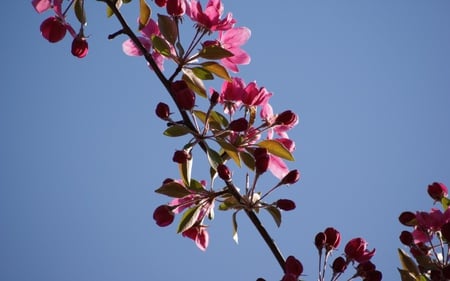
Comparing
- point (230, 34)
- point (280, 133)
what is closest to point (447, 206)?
point (280, 133)

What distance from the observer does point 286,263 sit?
138cm

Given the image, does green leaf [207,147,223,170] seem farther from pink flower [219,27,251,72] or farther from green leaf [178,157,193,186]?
pink flower [219,27,251,72]

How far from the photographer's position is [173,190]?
1480 millimetres

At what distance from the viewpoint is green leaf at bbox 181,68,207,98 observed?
4.63 feet

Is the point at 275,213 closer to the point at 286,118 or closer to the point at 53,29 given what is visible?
the point at 286,118

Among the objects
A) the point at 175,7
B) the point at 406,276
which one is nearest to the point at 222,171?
the point at 175,7

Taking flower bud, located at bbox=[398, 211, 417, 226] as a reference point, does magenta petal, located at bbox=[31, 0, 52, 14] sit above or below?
above

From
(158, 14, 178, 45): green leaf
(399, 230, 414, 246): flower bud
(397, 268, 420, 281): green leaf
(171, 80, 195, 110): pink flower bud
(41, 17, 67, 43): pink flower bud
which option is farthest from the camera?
(399, 230, 414, 246): flower bud

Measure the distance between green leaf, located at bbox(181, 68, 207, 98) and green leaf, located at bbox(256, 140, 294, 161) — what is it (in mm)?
250

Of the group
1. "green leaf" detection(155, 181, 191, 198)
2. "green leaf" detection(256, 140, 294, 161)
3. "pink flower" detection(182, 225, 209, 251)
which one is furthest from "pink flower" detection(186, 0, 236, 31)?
"pink flower" detection(182, 225, 209, 251)

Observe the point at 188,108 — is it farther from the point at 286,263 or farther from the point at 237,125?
the point at 286,263

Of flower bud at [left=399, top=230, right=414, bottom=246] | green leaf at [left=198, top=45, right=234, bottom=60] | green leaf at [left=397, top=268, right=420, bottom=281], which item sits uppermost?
green leaf at [left=198, top=45, right=234, bottom=60]

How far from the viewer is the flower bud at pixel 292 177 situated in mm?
1556

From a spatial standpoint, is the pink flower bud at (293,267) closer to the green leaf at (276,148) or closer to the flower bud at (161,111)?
the green leaf at (276,148)
